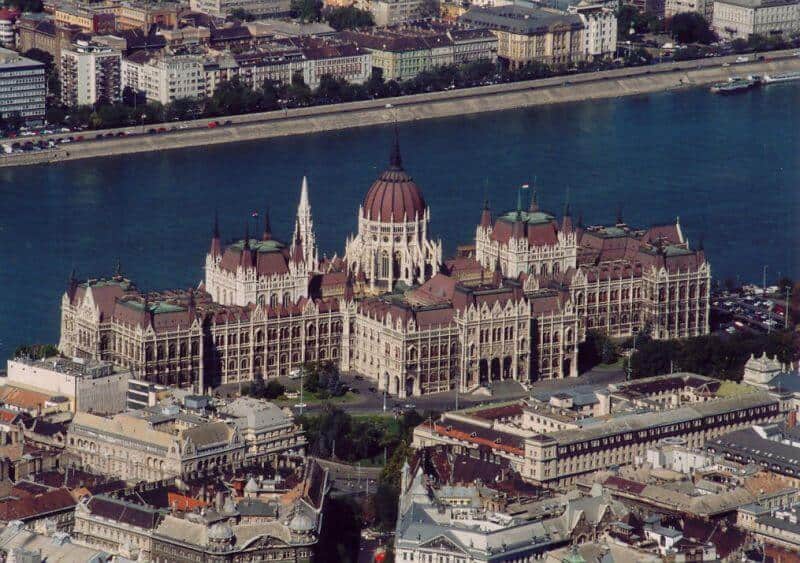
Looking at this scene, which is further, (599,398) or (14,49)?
(14,49)

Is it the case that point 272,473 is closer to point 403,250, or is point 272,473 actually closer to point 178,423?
point 178,423

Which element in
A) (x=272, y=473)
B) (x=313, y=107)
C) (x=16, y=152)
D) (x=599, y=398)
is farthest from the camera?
(x=313, y=107)

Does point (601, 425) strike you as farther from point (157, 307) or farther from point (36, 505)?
point (157, 307)

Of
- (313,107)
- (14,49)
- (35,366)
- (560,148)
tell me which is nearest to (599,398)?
(35,366)

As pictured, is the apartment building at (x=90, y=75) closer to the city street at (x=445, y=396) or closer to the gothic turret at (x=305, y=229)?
the gothic turret at (x=305, y=229)

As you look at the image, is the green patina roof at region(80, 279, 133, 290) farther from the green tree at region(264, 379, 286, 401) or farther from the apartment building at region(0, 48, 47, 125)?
the apartment building at region(0, 48, 47, 125)

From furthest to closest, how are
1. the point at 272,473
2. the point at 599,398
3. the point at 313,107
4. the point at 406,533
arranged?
the point at 313,107 → the point at 599,398 → the point at 272,473 → the point at 406,533

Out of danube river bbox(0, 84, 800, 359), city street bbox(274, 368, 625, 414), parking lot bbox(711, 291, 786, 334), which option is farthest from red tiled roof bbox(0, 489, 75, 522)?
parking lot bbox(711, 291, 786, 334)
